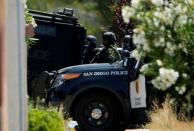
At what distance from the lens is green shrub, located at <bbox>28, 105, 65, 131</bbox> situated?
8340 millimetres

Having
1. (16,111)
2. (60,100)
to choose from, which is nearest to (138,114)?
(60,100)

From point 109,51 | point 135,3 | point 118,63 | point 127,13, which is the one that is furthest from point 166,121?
point 127,13

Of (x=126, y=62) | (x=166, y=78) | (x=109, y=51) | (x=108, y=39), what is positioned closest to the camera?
(x=166, y=78)

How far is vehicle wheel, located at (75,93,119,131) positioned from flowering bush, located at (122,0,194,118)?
6.87 meters

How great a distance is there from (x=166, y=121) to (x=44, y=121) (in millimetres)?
2551

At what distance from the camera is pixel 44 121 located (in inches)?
335

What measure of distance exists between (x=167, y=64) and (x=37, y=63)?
34.1 feet

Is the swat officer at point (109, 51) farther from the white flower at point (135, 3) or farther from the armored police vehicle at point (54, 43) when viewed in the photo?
the white flower at point (135, 3)

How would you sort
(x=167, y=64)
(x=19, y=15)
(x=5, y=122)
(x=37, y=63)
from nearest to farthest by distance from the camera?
(x=167, y=64) < (x=5, y=122) < (x=19, y=15) < (x=37, y=63)

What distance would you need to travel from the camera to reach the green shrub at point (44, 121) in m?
8.34

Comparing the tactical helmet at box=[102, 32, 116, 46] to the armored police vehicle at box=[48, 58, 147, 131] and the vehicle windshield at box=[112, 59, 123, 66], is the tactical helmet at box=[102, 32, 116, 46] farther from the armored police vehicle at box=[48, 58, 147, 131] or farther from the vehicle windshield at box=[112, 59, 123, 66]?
the armored police vehicle at box=[48, 58, 147, 131]

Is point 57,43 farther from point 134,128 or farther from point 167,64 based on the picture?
point 167,64

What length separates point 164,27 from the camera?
469cm

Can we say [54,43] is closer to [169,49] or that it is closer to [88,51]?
[88,51]
